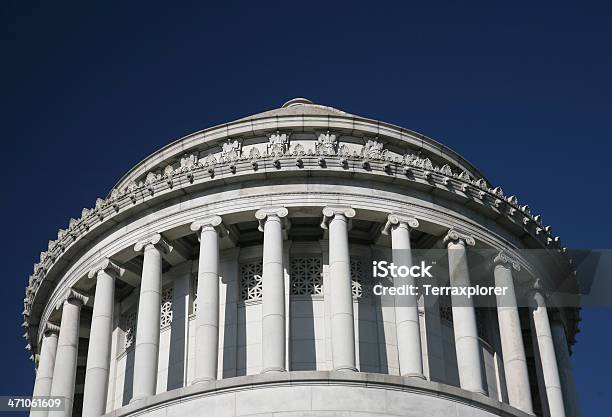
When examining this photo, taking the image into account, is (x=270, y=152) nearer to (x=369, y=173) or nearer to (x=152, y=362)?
(x=369, y=173)

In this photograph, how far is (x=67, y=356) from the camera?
135 feet

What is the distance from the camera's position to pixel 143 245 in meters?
40.6

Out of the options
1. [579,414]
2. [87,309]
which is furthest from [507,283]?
[87,309]

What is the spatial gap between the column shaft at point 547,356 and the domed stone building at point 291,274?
0.23ft

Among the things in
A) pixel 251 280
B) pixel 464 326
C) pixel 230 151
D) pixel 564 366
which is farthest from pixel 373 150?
pixel 564 366

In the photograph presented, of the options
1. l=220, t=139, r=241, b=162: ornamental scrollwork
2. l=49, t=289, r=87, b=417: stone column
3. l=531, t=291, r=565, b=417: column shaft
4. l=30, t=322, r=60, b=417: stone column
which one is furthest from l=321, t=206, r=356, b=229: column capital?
l=30, t=322, r=60, b=417: stone column

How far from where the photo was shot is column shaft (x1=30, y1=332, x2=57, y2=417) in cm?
4266

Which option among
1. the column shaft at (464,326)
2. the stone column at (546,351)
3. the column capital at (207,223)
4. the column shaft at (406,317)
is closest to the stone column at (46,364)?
the column capital at (207,223)

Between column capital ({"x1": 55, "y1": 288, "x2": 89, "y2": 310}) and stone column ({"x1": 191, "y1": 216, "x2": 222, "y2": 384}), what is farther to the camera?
column capital ({"x1": 55, "y1": 288, "x2": 89, "y2": 310})

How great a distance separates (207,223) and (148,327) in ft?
14.2

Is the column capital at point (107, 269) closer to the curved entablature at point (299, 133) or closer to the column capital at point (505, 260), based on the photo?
the curved entablature at point (299, 133)

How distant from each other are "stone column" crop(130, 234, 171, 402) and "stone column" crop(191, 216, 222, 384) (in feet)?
5.62

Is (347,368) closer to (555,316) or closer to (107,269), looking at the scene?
(107,269)

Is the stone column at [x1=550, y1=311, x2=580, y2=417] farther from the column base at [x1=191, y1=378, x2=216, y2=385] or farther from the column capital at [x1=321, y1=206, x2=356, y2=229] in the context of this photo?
the column base at [x1=191, y1=378, x2=216, y2=385]
